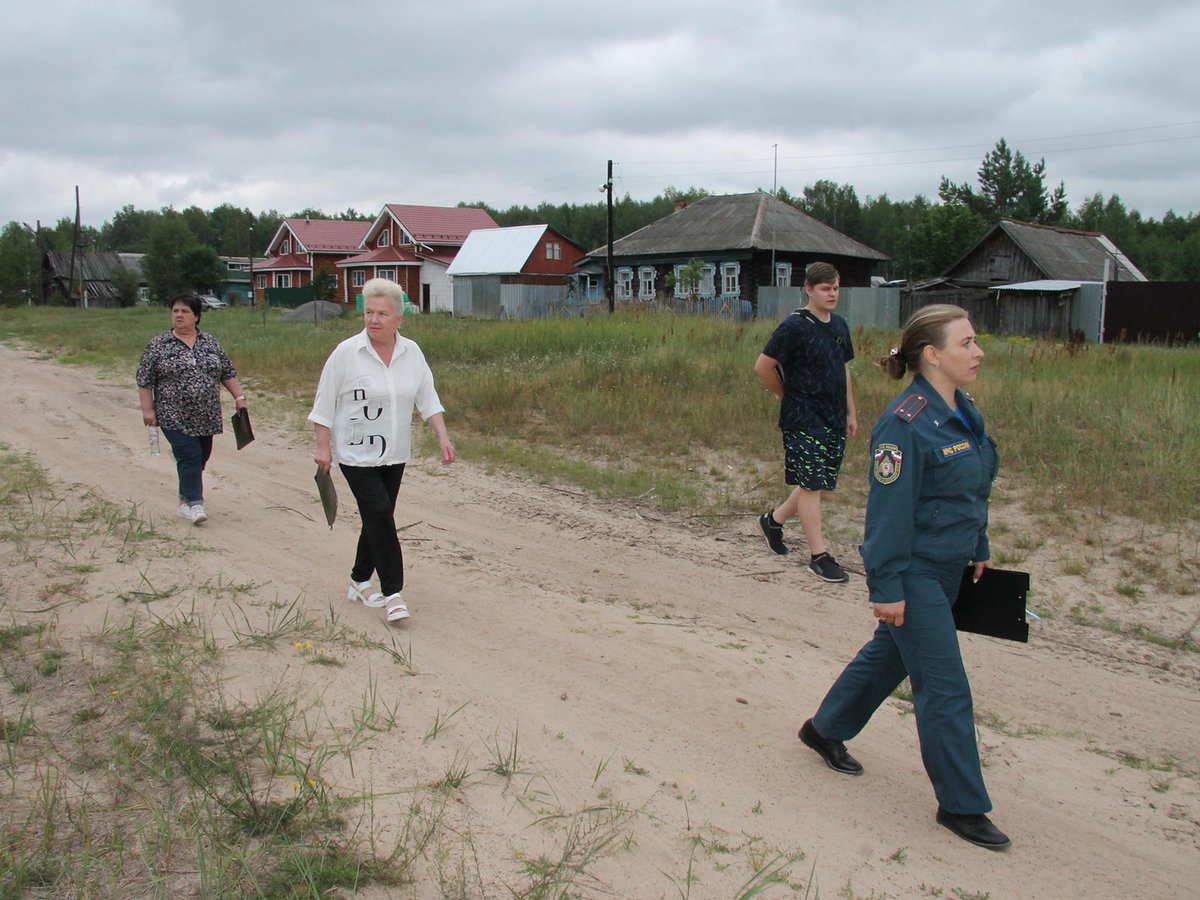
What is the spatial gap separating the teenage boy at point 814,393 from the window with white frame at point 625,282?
3768 centimetres

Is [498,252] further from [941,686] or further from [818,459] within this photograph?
[941,686]

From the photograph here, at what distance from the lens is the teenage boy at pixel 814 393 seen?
6211 mm

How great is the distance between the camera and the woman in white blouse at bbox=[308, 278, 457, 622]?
504 cm

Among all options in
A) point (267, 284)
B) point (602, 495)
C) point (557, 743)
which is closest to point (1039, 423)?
point (602, 495)

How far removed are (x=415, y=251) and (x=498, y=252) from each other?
7551mm

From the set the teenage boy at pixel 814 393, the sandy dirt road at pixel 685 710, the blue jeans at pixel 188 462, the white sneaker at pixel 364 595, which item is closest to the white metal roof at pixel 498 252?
the blue jeans at pixel 188 462

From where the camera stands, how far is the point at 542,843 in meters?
3.17

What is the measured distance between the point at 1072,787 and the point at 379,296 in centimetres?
401

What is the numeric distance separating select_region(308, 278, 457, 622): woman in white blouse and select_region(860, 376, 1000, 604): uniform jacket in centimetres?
265

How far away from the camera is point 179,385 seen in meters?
7.13

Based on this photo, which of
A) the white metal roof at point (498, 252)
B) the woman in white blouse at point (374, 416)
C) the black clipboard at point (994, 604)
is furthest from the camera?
the white metal roof at point (498, 252)

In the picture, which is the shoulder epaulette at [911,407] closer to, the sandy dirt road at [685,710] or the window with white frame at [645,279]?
the sandy dirt road at [685,710]

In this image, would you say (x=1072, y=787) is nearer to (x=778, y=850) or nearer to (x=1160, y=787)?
(x=1160, y=787)

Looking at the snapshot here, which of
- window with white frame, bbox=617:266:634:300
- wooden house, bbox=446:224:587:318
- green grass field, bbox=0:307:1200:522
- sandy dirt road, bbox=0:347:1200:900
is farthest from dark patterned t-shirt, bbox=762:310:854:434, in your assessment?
wooden house, bbox=446:224:587:318
